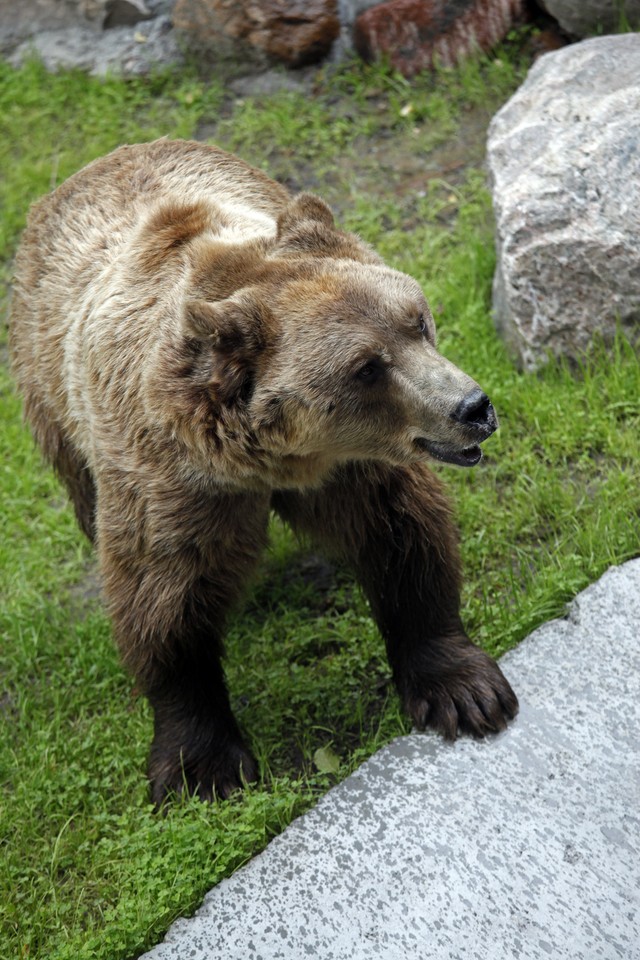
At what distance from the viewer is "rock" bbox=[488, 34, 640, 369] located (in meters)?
4.86

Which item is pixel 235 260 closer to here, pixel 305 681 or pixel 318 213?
pixel 318 213

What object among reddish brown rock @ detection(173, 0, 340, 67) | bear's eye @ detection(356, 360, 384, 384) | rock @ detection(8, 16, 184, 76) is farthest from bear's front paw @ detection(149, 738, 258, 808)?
rock @ detection(8, 16, 184, 76)

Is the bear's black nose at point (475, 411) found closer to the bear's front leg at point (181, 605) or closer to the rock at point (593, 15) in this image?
the bear's front leg at point (181, 605)

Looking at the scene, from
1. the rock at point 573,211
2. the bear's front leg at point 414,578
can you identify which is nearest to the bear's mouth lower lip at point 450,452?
the bear's front leg at point 414,578

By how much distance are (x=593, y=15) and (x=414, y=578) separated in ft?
13.3

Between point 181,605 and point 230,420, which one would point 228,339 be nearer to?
point 230,420

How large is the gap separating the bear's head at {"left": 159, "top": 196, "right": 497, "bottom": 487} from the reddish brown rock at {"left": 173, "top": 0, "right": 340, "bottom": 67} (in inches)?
187

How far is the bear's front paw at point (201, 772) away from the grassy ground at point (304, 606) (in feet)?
0.30

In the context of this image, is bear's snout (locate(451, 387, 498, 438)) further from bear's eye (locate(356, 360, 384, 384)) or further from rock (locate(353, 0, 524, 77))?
rock (locate(353, 0, 524, 77))

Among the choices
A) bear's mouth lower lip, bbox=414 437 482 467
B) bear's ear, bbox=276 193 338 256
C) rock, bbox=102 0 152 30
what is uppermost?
bear's ear, bbox=276 193 338 256

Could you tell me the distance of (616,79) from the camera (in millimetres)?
5242

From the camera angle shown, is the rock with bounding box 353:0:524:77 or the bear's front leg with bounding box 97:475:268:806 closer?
the bear's front leg with bounding box 97:475:268:806

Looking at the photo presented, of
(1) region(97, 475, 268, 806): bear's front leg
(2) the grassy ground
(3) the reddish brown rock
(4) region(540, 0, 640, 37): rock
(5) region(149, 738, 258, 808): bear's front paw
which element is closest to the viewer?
(1) region(97, 475, 268, 806): bear's front leg

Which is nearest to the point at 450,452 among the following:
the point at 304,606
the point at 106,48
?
the point at 304,606
